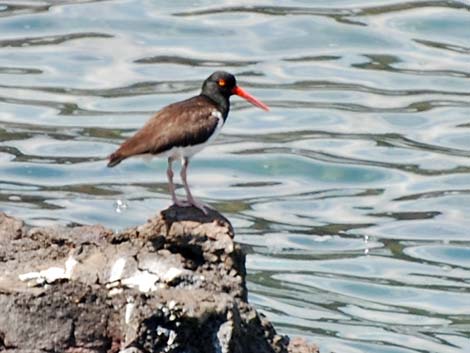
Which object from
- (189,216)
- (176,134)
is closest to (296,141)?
(176,134)

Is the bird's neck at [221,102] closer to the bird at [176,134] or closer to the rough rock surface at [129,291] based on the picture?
the bird at [176,134]

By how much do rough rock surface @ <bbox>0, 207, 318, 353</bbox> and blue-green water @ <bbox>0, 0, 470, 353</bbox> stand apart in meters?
4.85

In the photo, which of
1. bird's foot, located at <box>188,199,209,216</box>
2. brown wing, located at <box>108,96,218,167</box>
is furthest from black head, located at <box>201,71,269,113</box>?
bird's foot, located at <box>188,199,209,216</box>

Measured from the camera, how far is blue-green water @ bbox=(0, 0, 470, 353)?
14.8 meters

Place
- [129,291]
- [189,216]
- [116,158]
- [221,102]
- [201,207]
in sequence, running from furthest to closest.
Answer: [221,102]
[116,158]
[201,207]
[189,216]
[129,291]

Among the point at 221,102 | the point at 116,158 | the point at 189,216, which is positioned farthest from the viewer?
the point at 221,102

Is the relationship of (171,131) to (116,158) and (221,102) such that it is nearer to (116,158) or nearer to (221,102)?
(116,158)

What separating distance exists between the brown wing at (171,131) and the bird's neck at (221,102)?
1.06 ft

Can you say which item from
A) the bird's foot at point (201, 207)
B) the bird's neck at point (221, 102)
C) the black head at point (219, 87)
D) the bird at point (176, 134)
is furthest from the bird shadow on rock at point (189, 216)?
the black head at point (219, 87)

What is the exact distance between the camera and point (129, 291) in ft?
25.3

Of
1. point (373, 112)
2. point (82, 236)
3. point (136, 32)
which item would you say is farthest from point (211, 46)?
point (82, 236)

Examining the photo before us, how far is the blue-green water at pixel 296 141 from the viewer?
14.8m

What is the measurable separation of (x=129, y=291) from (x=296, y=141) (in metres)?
11.2

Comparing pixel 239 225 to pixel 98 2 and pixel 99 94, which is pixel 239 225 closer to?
pixel 99 94
